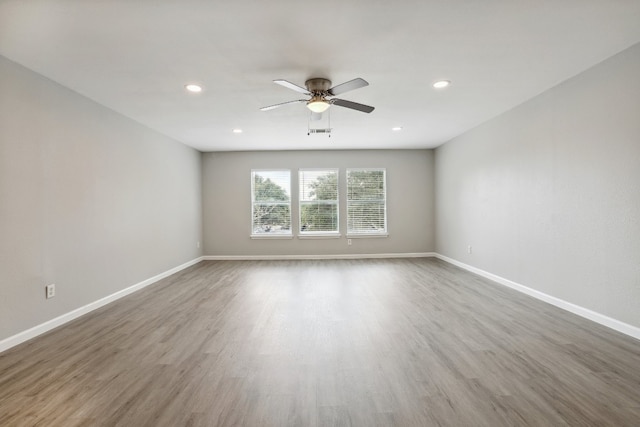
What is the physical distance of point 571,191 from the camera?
3.28 m

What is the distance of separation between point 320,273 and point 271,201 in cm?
240

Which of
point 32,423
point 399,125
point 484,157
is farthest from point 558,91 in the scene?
point 32,423

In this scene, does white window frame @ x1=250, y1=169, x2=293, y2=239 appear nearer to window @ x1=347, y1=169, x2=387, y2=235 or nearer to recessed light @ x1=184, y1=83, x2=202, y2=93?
window @ x1=347, y1=169, x2=387, y2=235

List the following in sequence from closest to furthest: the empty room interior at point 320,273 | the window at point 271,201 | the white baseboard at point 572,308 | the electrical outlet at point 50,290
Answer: the empty room interior at point 320,273
the white baseboard at point 572,308
the electrical outlet at point 50,290
the window at point 271,201

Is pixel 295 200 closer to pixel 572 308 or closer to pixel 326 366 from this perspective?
pixel 326 366

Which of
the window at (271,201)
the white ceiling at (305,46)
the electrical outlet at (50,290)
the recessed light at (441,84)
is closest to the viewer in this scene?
the white ceiling at (305,46)

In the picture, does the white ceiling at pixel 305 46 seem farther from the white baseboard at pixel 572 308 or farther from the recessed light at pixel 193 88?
the white baseboard at pixel 572 308

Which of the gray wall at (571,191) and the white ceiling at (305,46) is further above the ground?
the white ceiling at (305,46)

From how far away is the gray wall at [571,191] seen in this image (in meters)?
2.71

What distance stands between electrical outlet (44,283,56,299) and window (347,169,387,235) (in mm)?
5183

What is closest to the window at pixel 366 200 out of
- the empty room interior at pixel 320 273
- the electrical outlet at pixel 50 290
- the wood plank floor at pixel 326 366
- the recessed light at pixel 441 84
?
the empty room interior at pixel 320 273

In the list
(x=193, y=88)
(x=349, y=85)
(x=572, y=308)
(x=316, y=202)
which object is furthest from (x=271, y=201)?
(x=572, y=308)

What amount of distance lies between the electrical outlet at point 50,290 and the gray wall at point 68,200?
0.05 metres

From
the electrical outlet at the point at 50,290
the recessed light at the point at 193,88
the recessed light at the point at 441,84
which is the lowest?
the electrical outlet at the point at 50,290
